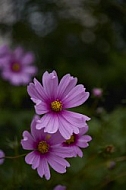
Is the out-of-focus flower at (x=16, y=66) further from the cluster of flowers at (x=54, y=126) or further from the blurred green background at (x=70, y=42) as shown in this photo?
the cluster of flowers at (x=54, y=126)

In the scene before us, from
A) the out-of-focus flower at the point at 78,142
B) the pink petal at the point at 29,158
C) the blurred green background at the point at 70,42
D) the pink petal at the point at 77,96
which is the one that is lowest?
the pink petal at the point at 29,158

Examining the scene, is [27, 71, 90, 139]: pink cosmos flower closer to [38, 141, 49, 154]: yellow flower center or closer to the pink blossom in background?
[38, 141, 49, 154]: yellow flower center

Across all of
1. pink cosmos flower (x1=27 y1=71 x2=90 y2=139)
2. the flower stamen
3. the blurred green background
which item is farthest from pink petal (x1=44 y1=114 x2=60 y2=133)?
the flower stamen

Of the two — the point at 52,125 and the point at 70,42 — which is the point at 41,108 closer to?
the point at 52,125

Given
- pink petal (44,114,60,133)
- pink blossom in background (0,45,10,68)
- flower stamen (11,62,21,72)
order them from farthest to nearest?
flower stamen (11,62,21,72) < pink blossom in background (0,45,10,68) < pink petal (44,114,60,133)

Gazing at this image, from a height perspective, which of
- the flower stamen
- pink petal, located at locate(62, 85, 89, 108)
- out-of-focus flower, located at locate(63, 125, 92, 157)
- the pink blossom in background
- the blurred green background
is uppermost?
the blurred green background

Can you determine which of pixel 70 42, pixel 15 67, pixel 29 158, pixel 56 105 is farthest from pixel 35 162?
pixel 70 42

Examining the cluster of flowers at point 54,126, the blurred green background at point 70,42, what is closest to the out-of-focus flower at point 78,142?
the cluster of flowers at point 54,126

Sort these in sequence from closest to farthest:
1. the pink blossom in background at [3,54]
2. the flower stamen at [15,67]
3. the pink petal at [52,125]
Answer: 1. the pink petal at [52,125]
2. the pink blossom in background at [3,54]
3. the flower stamen at [15,67]
